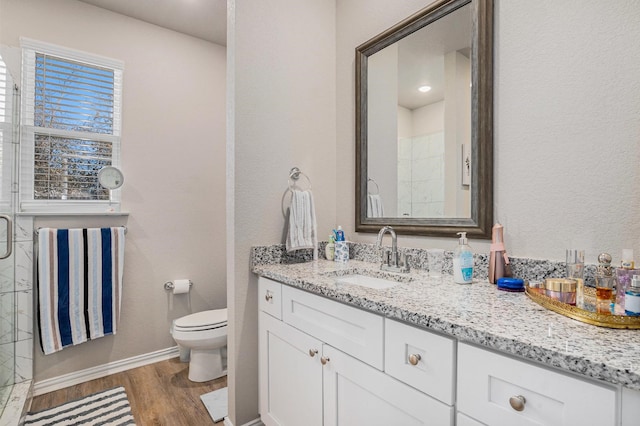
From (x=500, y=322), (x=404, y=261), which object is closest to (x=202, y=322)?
(x=404, y=261)

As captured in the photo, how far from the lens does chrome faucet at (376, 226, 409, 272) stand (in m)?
1.57

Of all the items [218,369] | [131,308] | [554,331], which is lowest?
[218,369]

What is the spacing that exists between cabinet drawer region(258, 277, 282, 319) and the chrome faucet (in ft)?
1.73

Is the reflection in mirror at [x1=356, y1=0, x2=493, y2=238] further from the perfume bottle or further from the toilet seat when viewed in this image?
the toilet seat

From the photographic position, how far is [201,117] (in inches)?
109

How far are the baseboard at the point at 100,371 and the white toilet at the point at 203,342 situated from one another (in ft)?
1.53

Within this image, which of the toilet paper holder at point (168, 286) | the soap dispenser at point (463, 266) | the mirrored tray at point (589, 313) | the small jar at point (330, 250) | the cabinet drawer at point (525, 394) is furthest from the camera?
the toilet paper holder at point (168, 286)

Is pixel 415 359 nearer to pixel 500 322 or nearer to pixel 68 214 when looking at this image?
pixel 500 322

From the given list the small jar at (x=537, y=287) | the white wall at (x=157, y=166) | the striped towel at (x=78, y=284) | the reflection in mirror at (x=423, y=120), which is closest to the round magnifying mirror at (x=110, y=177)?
the white wall at (x=157, y=166)

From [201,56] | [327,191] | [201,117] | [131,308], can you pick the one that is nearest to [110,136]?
[201,117]

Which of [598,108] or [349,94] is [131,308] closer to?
[349,94]

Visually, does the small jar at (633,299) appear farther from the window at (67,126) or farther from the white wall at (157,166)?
the window at (67,126)

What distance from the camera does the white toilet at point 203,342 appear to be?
2162 mm

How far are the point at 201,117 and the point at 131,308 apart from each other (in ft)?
5.38
